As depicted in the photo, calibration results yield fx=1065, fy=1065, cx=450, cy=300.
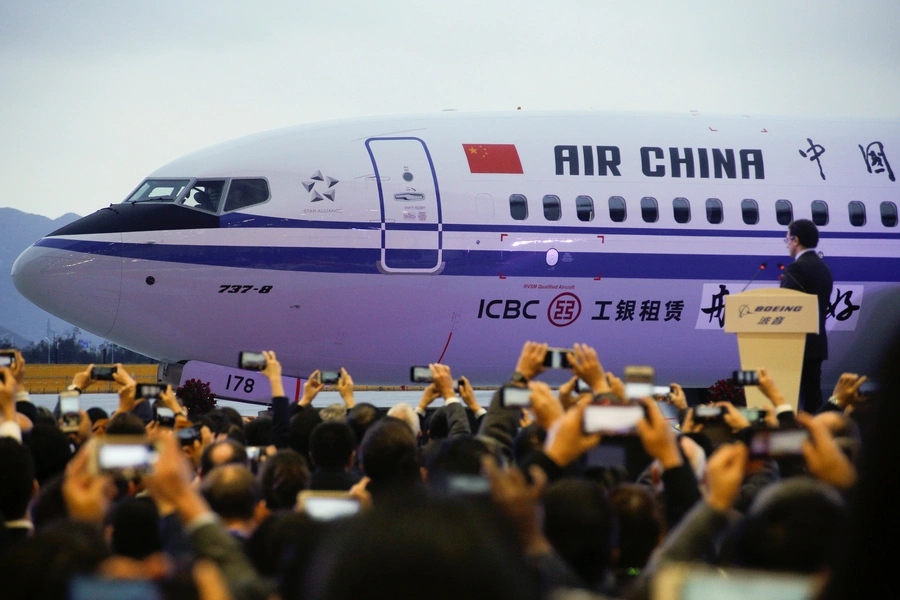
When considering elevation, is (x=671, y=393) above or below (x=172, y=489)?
below

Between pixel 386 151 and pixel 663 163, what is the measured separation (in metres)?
3.60

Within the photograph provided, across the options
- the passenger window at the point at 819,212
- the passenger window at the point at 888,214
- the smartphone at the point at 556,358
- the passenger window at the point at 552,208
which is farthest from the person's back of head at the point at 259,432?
the passenger window at the point at 888,214

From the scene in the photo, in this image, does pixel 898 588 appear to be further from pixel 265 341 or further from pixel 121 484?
pixel 265 341

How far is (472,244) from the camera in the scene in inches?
509

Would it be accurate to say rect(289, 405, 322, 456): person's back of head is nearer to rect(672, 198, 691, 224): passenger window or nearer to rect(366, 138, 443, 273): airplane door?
rect(366, 138, 443, 273): airplane door

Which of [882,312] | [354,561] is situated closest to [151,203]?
[882,312]

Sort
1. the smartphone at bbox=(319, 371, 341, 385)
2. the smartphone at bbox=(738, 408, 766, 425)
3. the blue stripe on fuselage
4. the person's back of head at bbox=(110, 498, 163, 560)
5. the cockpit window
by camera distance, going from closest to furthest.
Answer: the person's back of head at bbox=(110, 498, 163, 560) → the smartphone at bbox=(738, 408, 766, 425) → the smartphone at bbox=(319, 371, 341, 385) → the blue stripe on fuselage → the cockpit window

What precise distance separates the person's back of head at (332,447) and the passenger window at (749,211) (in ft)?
32.2

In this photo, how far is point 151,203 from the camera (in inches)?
503

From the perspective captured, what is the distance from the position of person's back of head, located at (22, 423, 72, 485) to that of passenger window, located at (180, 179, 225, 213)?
7.60 meters

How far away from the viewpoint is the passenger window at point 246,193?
41.9 feet

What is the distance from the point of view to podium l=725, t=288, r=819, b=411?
883cm

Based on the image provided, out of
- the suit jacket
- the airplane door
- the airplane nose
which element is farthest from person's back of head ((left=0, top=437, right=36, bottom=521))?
the airplane door

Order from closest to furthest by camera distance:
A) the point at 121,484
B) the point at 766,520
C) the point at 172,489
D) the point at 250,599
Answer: the point at 250,599 < the point at 766,520 < the point at 172,489 < the point at 121,484
